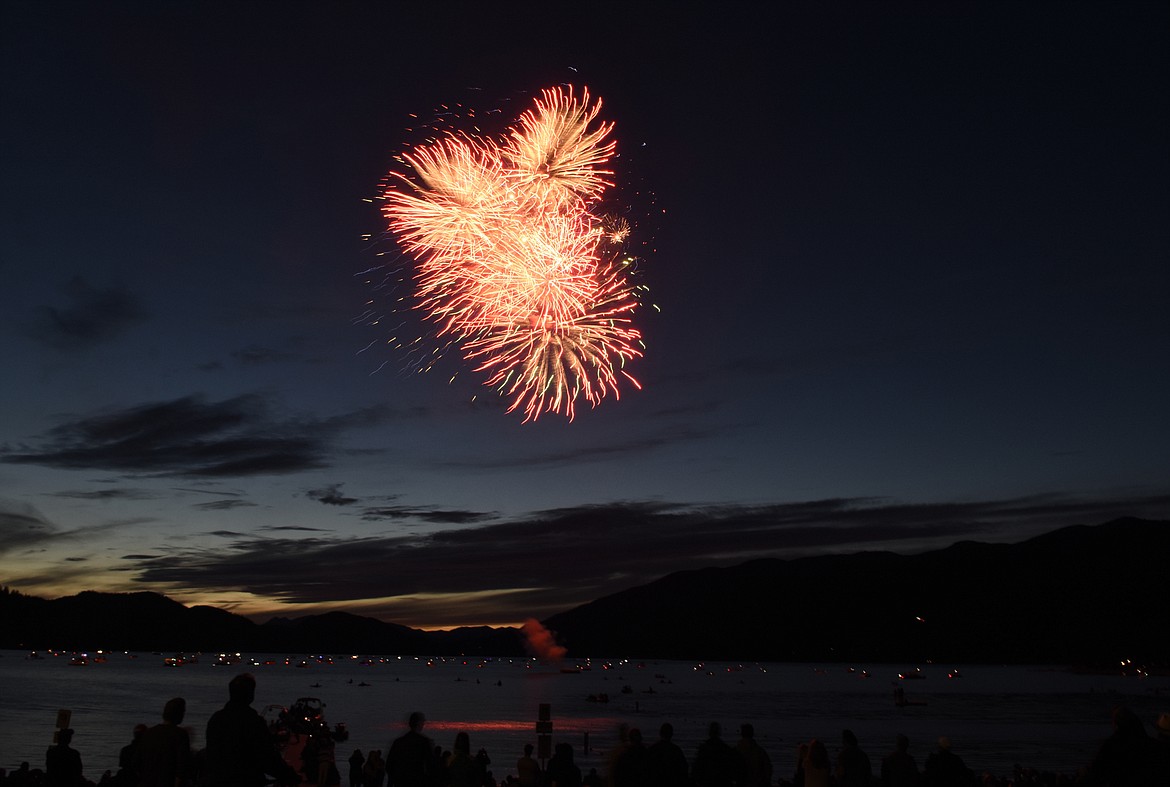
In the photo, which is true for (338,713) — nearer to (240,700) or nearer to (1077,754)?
(1077,754)

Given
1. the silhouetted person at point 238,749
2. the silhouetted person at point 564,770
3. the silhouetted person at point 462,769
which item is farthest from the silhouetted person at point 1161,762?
the silhouetted person at point 462,769

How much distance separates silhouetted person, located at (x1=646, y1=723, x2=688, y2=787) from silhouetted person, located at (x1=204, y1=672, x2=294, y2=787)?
11.6ft

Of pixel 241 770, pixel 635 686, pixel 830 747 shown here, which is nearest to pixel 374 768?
pixel 241 770

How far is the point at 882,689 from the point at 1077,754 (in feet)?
386

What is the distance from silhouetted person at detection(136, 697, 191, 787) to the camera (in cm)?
763

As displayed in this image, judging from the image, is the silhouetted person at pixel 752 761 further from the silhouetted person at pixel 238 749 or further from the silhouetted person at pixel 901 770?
the silhouetted person at pixel 238 749

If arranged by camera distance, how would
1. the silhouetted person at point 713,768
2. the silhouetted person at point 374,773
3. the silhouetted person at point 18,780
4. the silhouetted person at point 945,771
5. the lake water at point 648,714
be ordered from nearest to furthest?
the silhouetted person at point 713,768 < the silhouetted person at point 945,771 < the silhouetted person at point 18,780 < the silhouetted person at point 374,773 < the lake water at point 648,714

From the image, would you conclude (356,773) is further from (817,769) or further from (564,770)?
(817,769)

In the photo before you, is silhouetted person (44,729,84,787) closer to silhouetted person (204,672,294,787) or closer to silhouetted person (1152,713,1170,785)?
silhouetted person (204,672,294,787)

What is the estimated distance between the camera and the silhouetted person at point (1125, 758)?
6895 mm

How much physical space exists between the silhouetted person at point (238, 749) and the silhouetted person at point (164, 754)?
4.97 ft

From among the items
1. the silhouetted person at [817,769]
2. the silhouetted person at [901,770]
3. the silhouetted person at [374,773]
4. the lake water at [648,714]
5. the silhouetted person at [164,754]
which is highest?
the silhouetted person at [164,754]

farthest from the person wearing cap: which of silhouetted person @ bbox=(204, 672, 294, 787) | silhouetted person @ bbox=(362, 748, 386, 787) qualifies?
silhouetted person @ bbox=(362, 748, 386, 787)

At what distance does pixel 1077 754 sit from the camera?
201 ft
